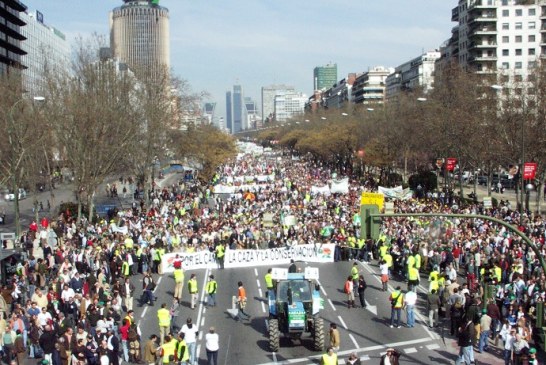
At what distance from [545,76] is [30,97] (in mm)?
38084

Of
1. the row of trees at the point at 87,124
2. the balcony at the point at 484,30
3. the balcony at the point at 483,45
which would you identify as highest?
the balcony at the point at 484,30

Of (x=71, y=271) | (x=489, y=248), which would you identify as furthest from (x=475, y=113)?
(x=71, y=271)

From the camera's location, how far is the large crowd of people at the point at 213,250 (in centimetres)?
2042

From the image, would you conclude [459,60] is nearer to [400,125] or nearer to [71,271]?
[400,125]

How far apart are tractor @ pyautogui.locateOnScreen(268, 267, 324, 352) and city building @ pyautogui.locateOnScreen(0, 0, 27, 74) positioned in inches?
3238

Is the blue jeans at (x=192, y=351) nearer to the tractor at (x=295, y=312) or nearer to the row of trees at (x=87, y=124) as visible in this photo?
the tractor at (x=295, y=312)

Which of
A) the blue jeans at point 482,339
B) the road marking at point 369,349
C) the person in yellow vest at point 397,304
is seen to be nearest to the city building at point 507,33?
the person in yellow vest at point 397,304

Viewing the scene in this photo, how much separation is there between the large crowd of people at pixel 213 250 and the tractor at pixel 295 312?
3.55m

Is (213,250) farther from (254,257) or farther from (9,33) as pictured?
(9,33)

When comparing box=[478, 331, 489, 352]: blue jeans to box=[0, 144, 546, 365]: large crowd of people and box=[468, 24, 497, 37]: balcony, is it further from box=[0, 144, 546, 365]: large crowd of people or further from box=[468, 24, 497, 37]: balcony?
box=[468, 24, 497, 37]: balcony

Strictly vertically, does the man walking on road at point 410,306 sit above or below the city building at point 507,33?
below

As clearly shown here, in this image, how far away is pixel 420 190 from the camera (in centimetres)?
6053

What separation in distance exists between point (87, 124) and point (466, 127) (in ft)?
92.5

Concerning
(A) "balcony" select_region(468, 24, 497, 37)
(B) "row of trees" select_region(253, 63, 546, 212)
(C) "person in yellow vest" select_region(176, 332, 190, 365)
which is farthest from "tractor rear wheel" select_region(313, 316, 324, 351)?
(A) "balcony" select_region(468, 24, 497, 37)
